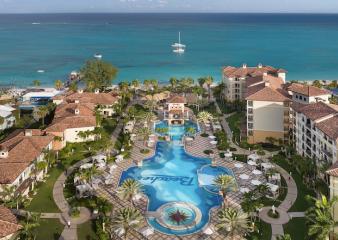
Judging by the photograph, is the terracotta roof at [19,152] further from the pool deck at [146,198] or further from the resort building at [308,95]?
the resort building at [308,95]

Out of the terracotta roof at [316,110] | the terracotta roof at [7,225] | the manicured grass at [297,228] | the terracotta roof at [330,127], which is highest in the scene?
the terracotta roof at [316,110]

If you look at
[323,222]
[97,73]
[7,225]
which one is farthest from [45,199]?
[97,73]

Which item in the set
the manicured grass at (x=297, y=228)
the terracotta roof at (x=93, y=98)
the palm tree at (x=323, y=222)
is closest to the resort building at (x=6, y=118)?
the terracotta roof at (x=93, y=98)

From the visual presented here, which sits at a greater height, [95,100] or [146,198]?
Answer: [95,100]

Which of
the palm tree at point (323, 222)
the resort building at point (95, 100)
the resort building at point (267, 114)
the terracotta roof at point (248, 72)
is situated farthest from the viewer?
the terracotta roof at point (248, 72)

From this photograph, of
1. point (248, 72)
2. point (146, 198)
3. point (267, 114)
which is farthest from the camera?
point (248, 72)

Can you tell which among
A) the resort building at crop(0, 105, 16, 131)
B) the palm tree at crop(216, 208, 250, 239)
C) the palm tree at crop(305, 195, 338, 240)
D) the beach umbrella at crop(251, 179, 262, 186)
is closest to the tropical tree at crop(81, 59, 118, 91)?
Answer: the resort building at crop(0, 105, 16, 131)

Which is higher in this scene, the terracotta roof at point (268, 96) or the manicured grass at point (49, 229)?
the terracotta roof at point (268, 96)

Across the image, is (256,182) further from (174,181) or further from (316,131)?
(174,181)

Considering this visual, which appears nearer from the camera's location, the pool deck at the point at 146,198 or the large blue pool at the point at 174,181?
the pool deck at the point at 146,198
